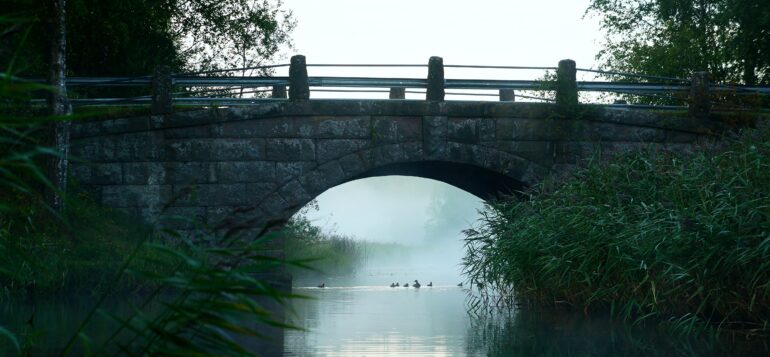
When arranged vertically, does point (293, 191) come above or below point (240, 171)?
below

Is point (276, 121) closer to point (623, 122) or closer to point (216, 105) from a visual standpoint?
point (216, 105)

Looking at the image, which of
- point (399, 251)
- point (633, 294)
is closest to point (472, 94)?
point (633, 294)

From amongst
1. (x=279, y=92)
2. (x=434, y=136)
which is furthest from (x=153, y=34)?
(x=434, y=136)

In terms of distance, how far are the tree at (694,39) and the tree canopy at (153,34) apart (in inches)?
351

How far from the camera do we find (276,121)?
14.4 m

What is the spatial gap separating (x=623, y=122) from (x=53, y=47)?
8.41 m

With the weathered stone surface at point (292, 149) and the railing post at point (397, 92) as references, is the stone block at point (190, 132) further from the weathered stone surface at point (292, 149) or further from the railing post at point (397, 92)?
the railing post at point (397, 92)

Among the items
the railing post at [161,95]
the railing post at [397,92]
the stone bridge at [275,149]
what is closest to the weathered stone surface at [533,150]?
the stone bridge at [275,149]

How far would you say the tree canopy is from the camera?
15552 mm

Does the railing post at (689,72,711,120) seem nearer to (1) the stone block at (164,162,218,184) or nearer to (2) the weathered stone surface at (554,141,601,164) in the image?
(2) the weathered stone surface at (554,141,601,164)

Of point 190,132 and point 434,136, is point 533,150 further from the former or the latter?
point 190,132

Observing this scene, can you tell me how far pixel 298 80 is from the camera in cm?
1457

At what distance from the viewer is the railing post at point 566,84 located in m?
15.2

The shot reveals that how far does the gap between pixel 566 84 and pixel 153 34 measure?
8.99 meters
